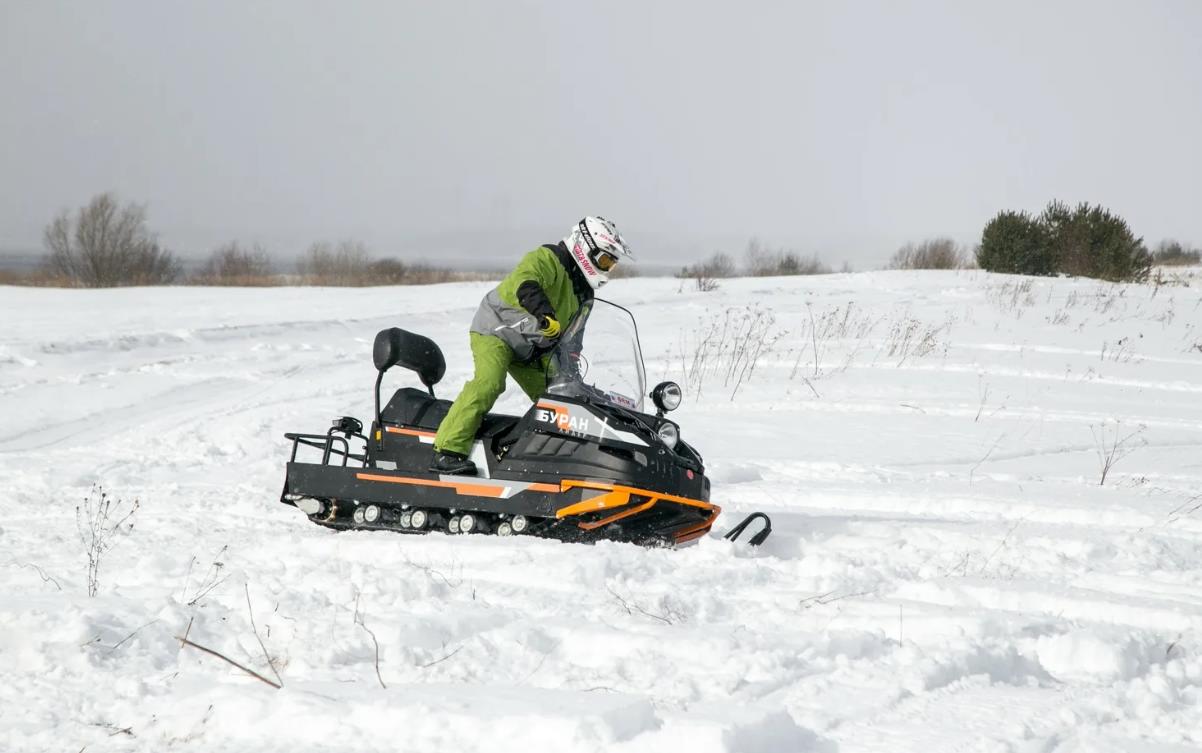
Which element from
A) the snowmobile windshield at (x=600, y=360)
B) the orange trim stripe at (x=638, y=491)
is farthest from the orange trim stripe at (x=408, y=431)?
the orange trim stripe at (x=638, y=491)

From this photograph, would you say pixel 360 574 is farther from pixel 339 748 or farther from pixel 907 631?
pixel 907 631

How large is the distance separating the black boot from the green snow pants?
0.12 ft

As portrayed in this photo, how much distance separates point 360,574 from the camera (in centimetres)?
418

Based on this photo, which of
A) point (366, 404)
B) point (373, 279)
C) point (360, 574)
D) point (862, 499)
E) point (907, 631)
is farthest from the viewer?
point (373, 279)

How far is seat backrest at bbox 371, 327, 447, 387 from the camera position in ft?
19.5

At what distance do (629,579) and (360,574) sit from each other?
1.10 metres

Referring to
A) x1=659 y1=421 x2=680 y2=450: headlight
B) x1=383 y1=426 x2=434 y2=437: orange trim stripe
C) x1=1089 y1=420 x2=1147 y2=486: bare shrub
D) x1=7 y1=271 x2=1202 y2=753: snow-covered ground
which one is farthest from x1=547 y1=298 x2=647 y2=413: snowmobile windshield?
x1=1089 y1=420 x2=1147 y2=486: bare shrub

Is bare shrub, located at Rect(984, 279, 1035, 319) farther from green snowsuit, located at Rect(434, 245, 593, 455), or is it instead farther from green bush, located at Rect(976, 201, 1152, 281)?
green snowsuit, located at Rect(434, 245, 593, 455)

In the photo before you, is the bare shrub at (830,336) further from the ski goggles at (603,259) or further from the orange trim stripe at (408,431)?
the orange trim stripe at (408,431)

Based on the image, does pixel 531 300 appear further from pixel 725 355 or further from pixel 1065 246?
pixel 1065 246

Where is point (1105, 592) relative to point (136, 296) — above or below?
below

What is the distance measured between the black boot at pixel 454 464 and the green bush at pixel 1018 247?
21920 mm

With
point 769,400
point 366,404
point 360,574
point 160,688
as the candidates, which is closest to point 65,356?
point 366,404

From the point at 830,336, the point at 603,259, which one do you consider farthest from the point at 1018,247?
the point at 603,259
